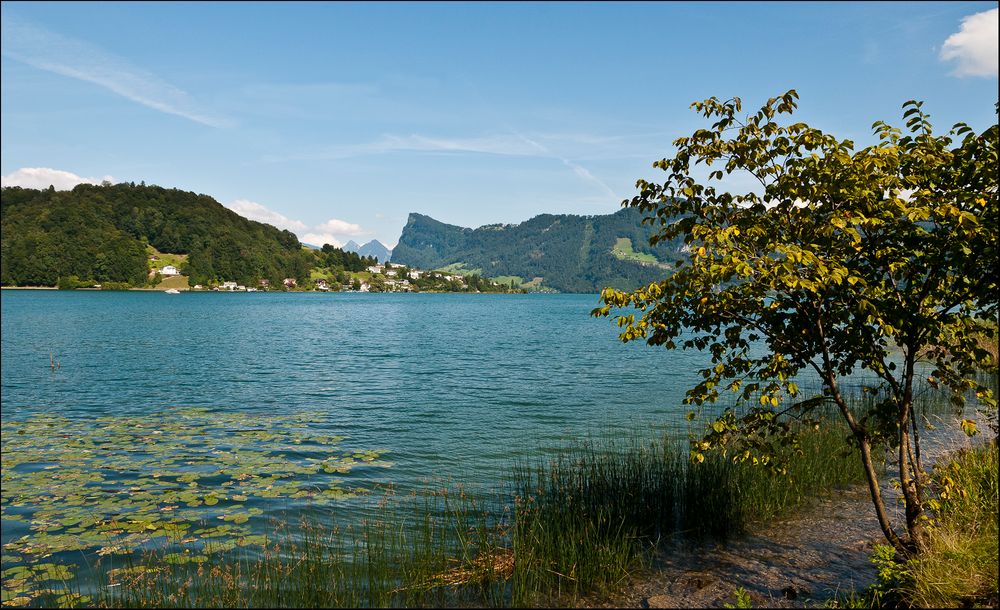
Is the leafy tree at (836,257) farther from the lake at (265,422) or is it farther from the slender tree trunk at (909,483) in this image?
the lake at (265,422)

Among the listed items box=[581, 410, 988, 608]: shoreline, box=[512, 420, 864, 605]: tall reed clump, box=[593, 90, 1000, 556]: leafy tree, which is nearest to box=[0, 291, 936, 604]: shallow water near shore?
box=[512, 420, 864, 605]: tall reed clump

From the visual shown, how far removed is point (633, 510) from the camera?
38.7ft

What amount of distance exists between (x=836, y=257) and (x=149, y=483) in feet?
57.0

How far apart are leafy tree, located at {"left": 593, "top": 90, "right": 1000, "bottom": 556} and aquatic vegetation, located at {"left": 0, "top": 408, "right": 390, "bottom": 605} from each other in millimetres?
10336

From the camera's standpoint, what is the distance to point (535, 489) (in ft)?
48.0

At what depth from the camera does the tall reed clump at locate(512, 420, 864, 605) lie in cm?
953

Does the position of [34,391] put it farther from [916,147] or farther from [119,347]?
[916,147]

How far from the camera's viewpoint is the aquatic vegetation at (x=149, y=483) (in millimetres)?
11578

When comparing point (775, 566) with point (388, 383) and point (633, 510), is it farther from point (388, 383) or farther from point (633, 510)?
point (388, 383)

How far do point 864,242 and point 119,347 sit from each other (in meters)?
60.8

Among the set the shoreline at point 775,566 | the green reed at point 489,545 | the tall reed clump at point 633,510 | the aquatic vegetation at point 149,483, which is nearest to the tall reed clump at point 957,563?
the shoreline at point 775,566

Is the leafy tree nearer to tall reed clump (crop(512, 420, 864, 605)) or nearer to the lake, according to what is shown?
tall reed clump (crop(512, 420, 864, 605))

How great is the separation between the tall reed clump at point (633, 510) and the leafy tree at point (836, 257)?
85.8 inches

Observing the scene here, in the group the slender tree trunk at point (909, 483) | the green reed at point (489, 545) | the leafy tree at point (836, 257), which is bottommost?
the green reed at point (489, 545)
